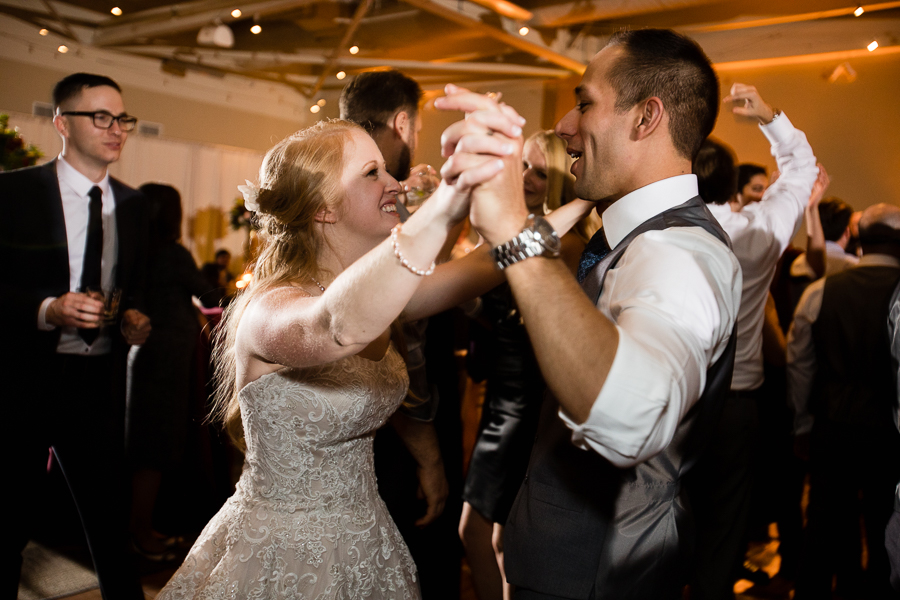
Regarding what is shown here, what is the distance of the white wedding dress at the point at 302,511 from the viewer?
1405mm

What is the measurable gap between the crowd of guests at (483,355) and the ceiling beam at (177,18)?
4.64 meters

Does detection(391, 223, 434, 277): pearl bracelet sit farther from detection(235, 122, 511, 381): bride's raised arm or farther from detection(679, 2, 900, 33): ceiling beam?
detection(679, 2, 900, 33): ceiling beam

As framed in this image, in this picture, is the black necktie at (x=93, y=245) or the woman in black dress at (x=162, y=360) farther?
the woman in black dress at (x=162, y=360)

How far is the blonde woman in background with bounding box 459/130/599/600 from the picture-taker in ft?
7.82

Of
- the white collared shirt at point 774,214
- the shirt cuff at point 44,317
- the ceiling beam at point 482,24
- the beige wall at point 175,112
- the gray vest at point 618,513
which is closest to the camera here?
the gray vest at point 618,513

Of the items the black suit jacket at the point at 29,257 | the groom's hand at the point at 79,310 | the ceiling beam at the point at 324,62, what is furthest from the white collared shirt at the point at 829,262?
the ceiling beam at the point at 324,62

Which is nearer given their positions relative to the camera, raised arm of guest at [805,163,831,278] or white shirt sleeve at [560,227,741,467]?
white shirt sleeve at [560,227,741,467]

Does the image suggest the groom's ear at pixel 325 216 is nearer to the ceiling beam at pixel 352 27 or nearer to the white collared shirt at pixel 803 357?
the white collared shirt at pixel 803 357

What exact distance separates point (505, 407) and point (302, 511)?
111cm

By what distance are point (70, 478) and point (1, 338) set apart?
1.72 feet

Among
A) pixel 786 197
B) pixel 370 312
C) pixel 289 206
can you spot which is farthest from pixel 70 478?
pixel 786 197

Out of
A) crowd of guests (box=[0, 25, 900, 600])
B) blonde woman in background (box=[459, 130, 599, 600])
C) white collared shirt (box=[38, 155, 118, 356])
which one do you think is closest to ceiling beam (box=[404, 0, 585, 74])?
crowd of guests (box=[0, 25, 900, 600])

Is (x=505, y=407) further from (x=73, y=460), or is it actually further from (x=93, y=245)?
(x=93, y=245)

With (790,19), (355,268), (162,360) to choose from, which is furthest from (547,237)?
(790,19)
